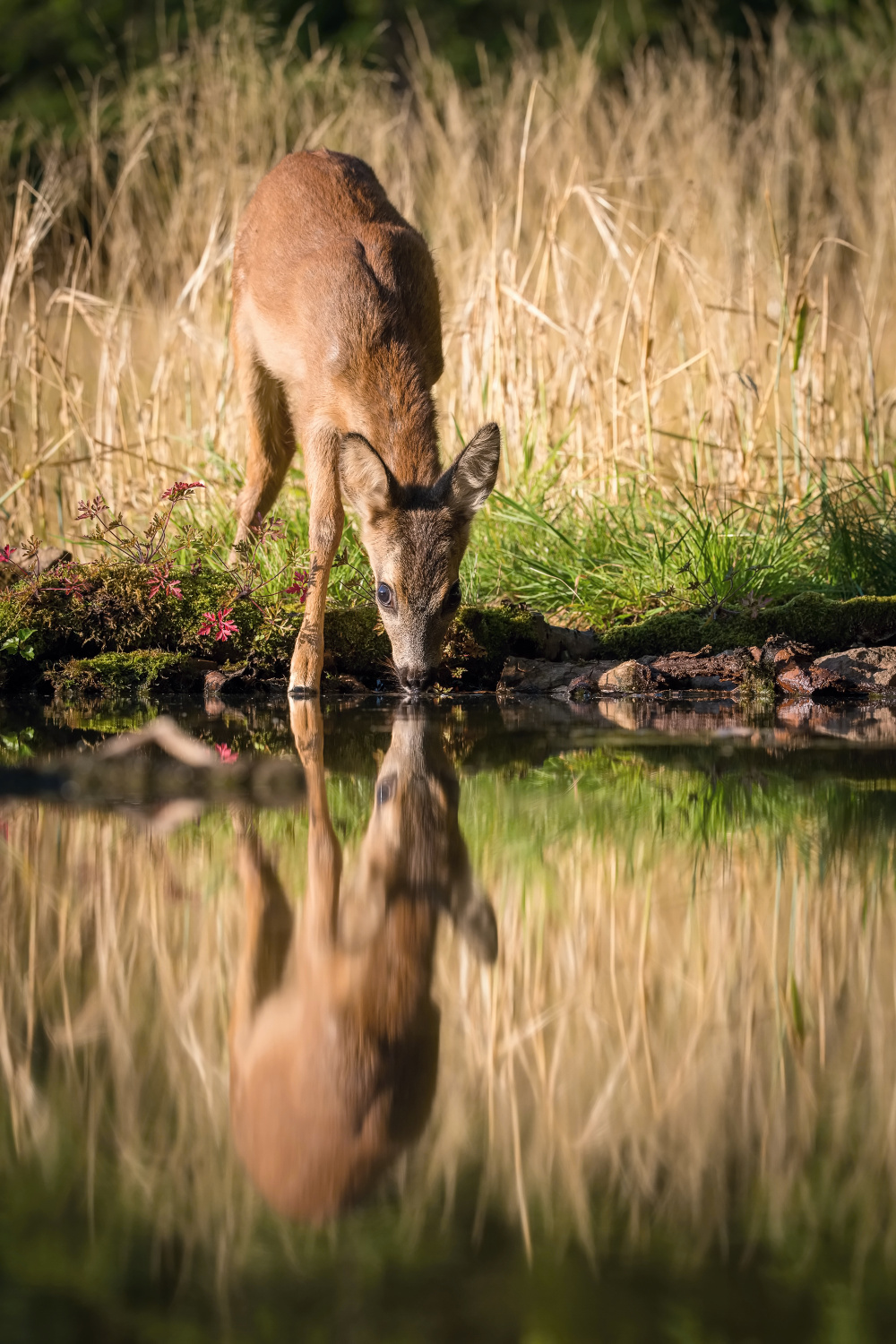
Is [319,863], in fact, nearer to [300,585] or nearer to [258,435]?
[300,585]

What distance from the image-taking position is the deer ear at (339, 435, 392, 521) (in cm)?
543

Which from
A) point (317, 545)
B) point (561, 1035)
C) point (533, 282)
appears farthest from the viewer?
point (533, 282)

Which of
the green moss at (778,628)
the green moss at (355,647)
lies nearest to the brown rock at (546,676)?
the green moss at (778,628)

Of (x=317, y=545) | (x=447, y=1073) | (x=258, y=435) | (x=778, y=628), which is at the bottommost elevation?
(x=447, y=1073)

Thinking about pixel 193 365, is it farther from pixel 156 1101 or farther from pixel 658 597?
pixel 156 1101

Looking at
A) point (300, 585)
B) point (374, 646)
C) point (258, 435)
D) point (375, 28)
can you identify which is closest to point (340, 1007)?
point (300, 585)

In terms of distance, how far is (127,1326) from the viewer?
1.21 meters

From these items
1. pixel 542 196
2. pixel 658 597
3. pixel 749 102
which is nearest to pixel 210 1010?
pixel 658 597

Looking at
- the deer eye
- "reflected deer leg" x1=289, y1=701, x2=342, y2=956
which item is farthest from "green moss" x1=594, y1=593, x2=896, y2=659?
"reflected deer leg" x1=289, y1=701, x2=342, y2=956

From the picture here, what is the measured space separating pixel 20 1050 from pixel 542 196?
383 inches

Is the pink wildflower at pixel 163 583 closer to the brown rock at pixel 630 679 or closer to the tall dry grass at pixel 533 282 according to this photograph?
the tall dry grass at pixel 533 282

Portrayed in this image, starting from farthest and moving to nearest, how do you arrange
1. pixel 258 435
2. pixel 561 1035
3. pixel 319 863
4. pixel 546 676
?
pixel 258 435, pixel 546 676, pixel 319 863, pixel 561 1035

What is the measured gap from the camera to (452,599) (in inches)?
221

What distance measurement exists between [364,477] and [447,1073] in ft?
13.3
